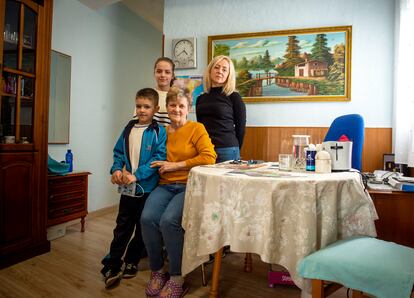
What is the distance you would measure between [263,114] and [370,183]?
1233 millimetres

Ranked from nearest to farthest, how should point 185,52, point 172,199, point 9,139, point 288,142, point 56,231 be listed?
A: point 172,199
point 9,139
point 56,231
point 288,142
point 185,52

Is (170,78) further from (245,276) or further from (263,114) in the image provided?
(245,276)

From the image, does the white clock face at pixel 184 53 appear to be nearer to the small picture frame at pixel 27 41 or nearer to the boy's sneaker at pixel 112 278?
Answer: the small picture frame at pixel 27 41

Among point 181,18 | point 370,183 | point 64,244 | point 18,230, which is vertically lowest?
point 64,244

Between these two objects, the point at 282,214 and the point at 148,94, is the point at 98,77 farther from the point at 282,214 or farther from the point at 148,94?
the point at 282,214

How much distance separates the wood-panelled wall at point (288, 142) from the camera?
8.62 ft

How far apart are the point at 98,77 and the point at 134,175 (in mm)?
2298

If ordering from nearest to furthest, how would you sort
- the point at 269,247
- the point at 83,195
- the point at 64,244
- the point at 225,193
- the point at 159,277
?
the point at 269,247
the point at 225,193
the point at 159,277
the point at 64,244
the point at 83,195

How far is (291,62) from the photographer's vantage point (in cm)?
284

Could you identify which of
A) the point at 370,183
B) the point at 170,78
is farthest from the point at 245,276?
the point at 170,78

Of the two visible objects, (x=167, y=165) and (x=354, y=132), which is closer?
(x=167, y=165)

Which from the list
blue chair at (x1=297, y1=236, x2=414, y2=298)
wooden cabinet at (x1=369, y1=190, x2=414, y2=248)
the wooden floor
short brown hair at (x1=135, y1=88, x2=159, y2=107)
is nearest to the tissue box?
the wooden floor

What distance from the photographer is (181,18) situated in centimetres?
321

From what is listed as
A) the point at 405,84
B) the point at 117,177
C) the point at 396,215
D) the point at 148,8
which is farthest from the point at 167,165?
the point at 148,8
